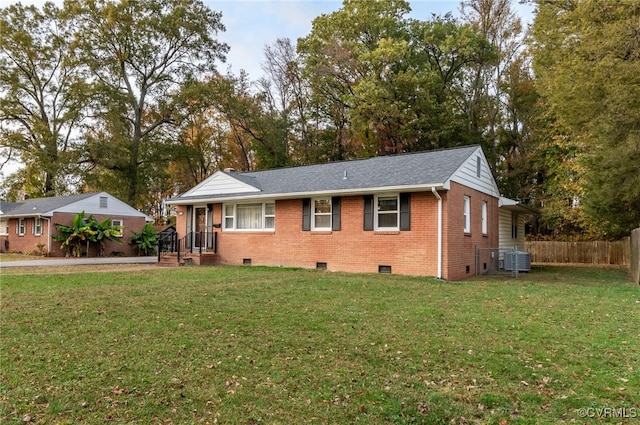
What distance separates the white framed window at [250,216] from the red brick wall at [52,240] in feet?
41.4

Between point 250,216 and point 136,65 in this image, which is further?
point 136,65

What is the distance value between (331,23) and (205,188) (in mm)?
18019

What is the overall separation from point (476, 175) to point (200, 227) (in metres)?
11.6

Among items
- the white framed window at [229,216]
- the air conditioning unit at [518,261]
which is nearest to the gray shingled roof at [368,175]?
the white framed window at [229,216]

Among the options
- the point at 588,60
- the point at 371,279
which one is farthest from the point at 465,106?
the point at 371,279

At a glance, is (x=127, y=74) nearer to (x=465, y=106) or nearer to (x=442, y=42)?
(x=442, y=42)

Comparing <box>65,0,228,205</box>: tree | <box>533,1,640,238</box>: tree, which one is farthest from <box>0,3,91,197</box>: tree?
<box>533,1,640,238</box>: tree

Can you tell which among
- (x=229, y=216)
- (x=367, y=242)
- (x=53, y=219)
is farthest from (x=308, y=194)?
(x=53, y=219)

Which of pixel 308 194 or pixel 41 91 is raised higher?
pixel 41 91

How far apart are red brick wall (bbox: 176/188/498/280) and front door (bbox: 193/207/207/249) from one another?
862 millimetres

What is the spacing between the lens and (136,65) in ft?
104

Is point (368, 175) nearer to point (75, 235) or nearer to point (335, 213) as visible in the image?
point (335, 213)

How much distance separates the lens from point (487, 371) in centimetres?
432

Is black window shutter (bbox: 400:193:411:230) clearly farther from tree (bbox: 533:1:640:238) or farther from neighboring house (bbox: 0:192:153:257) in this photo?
neighboring house (bbox: 0:192:153:257)
